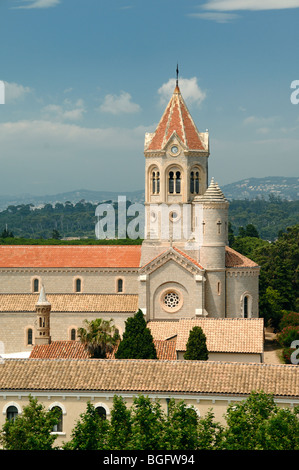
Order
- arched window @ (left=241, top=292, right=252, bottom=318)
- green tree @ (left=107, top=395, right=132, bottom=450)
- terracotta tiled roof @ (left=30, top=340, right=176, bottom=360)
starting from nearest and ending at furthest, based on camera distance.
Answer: green tree @ (left=107, top=395, right=132, bottom=450), terracotta tiled roof @ (left=30, top=340, right=176, bottom=360), arched window @ (left=241, top=292, right=252, bottom=318)

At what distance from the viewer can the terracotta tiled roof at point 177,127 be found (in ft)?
191

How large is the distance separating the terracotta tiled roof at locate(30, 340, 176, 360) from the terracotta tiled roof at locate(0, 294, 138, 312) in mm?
9063

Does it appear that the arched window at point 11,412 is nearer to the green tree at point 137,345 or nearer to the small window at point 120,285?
the green tree at point 137,345

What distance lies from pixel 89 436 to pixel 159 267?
2627cm

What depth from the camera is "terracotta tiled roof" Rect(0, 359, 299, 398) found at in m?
34.8

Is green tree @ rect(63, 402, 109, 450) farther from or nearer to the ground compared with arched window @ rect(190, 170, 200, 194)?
nearer to the ground

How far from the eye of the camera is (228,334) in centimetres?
4794

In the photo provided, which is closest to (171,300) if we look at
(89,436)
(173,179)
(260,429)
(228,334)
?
(228,334)

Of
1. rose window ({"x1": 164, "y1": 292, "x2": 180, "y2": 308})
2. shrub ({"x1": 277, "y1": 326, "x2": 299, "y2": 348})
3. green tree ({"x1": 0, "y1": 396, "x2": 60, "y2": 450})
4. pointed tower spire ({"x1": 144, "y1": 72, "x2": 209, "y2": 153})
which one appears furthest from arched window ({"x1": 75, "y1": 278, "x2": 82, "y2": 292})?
green tree ({"x1": 0, "y1": 396, "x2": 60, "y2": 450})

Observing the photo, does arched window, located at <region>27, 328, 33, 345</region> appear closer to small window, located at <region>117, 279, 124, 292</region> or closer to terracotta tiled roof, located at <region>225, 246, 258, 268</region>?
small window, located at <region>117, 279, 124, 292</region>

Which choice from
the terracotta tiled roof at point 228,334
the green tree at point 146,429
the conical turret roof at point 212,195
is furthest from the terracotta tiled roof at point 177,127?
the green tree at point 146,429

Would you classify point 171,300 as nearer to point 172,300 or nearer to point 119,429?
point 172,300

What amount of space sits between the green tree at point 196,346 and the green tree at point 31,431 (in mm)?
14429
